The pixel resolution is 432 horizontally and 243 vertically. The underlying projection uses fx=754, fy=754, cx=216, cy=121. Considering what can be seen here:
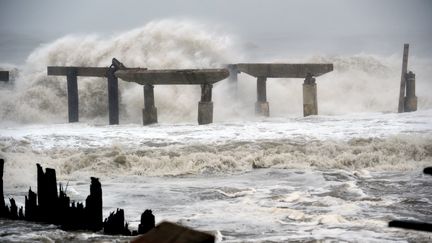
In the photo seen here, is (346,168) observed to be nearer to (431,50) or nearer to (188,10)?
(431,50)

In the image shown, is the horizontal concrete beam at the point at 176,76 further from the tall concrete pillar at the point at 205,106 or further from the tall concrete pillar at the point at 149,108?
the tall concrete pillar at the point at 149,108

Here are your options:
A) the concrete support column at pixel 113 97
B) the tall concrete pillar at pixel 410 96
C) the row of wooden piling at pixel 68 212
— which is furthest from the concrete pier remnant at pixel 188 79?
the row of wooden piling at pixel 68 212

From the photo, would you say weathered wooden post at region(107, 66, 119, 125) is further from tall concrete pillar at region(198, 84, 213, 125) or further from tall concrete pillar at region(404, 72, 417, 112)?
tall concrete pillar at region(404, 72, 417, 112)

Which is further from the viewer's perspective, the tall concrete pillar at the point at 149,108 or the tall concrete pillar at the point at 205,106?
the tall concrete pillar at the point at 149,108

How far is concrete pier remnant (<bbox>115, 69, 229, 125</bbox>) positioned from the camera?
16891 mm

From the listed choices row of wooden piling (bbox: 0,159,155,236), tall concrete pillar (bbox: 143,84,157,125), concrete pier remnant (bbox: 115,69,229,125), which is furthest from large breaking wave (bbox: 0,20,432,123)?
row of wooden piling (bbox: 0,159,155,236)

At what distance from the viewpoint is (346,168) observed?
12.2m

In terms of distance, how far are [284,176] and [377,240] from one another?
4.26 metres

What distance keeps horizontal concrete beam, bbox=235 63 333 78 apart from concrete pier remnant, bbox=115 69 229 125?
3.02 metres

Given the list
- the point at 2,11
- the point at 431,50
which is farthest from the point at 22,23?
the point at 431,50

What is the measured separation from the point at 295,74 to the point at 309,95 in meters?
0.80

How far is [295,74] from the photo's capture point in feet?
63.7

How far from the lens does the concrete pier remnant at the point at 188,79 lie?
55.4 feet

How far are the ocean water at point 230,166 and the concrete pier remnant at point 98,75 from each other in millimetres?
1814
